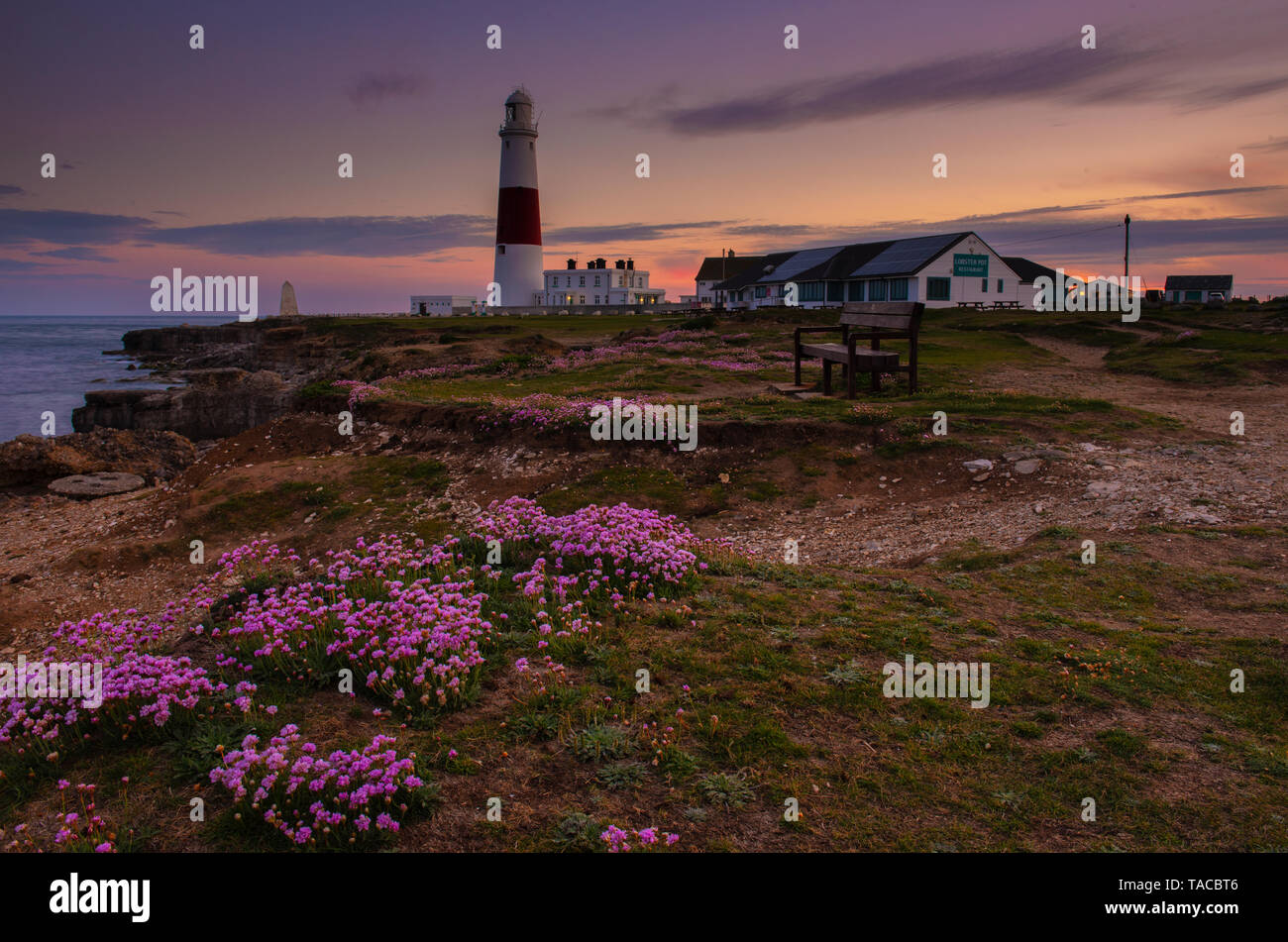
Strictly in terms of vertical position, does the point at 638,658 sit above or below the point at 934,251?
below

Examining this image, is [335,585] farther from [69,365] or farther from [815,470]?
[69,365]

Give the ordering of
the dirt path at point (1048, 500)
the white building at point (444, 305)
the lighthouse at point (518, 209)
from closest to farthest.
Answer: the dirt path at point (1048, 500)
the lighthouse at point (518, 209)
the white building at point (444, 305)

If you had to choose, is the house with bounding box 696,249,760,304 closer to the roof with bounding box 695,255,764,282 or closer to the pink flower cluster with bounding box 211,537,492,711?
the roof with bounding box 695,255,764,282

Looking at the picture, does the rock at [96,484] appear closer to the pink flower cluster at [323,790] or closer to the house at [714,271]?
the pink flower cluster at [323,790]

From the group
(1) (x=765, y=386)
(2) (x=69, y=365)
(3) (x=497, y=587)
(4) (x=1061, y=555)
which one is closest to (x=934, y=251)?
(1) (x=765, y=386)

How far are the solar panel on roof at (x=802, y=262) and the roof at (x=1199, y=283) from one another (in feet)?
153

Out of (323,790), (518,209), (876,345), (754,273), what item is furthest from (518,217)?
(323,790)

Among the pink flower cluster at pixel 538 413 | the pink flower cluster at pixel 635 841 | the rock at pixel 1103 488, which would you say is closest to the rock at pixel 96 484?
the pink flower cluster at pixel 538 413

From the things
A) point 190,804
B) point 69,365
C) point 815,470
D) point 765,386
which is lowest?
point 190,804

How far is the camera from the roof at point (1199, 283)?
286 feet

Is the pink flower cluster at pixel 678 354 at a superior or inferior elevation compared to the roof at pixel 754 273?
inferior

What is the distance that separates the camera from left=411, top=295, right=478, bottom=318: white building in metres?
114

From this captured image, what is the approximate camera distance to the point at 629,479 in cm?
1497
